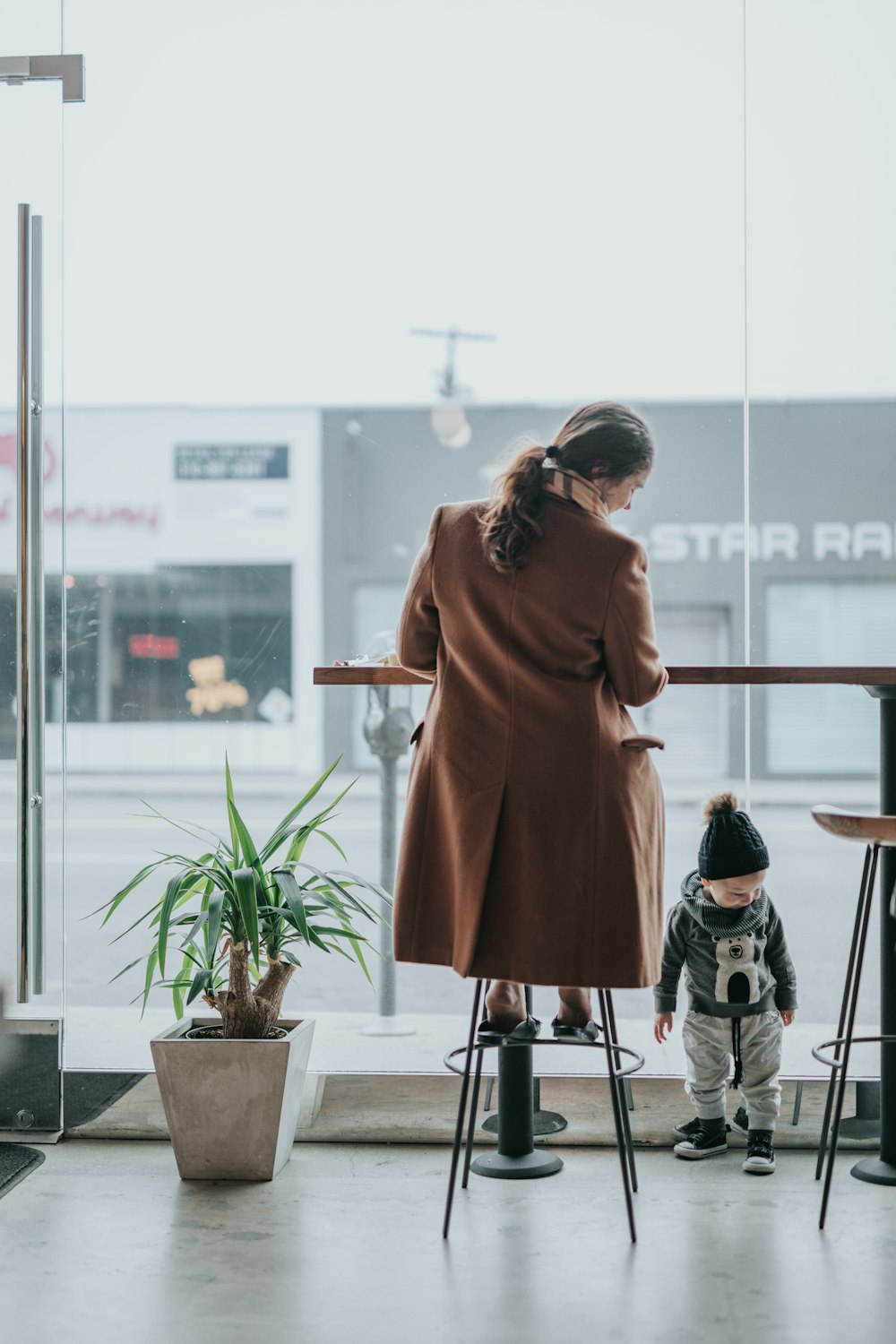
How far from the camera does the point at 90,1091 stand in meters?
2.97

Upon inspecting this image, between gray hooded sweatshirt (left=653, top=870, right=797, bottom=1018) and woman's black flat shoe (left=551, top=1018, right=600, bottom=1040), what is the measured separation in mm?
342

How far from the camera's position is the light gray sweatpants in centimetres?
270

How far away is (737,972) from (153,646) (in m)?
1.52

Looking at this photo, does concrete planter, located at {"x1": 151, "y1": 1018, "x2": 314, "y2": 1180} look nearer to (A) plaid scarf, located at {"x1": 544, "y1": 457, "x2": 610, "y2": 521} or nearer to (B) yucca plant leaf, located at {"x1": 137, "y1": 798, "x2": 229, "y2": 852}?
(B) yucca plant leaf, located at {"x1": 137, "y1": 798, "x2": 229, "y2": 852}

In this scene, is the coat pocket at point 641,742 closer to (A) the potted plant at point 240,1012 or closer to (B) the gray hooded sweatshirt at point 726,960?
(B) the gray hooded sweatshirt at point 726,960

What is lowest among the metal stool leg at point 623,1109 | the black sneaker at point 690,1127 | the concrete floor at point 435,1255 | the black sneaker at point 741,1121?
the concrete floor at point 435,1255

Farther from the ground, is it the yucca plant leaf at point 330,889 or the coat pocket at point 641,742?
the coat pocket at point 641,742

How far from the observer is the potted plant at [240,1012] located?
264 cm

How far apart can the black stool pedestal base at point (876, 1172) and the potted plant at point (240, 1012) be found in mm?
1103

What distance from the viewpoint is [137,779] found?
3107 mm

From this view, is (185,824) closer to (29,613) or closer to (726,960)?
(29,613)

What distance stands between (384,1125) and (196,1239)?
25.3 inches

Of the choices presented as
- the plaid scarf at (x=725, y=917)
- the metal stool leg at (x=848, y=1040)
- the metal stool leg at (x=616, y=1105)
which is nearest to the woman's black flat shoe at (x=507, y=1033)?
the metal stool leg at (x=616, y=1105)

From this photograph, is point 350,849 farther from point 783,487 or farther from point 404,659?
point 783,487
